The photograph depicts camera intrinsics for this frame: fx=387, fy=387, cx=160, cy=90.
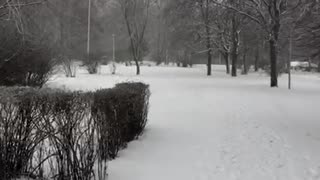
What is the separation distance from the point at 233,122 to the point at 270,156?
3.37 m

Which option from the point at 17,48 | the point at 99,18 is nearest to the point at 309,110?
the point at 17,48

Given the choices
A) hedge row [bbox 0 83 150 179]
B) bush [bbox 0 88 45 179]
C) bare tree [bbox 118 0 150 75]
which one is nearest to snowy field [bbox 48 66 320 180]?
hedge row [bbox 0 83 150 179]

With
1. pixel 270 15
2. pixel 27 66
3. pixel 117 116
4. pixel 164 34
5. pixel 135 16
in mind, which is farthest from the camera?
pixel 164 34

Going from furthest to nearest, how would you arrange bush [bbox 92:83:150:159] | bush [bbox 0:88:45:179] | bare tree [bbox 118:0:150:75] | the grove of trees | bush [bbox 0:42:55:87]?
1. bare tree [bbox 118:0:150:75]
2. bush [bbox 0:42:55:87]
3. the grove of trees
4. bush [bbox 92:83:150:159]
5. bush [bbox 0:88:45:179]

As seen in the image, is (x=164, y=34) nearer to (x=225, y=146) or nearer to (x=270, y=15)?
(x=270, y=15)

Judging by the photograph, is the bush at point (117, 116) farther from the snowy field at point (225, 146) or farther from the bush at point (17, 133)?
the bush at point (17, 133)

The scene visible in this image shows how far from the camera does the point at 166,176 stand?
536 cm

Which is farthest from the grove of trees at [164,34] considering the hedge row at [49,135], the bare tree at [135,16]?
the hedge row at [49,135]

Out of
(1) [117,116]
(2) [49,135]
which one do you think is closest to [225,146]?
(1) [117,116]

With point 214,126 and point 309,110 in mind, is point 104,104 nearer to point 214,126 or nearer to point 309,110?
point 214,126

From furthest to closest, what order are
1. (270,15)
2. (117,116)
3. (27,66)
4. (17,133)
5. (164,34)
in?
(164,34)
(270,15)
(27,66)
(117,116)
(17,133)

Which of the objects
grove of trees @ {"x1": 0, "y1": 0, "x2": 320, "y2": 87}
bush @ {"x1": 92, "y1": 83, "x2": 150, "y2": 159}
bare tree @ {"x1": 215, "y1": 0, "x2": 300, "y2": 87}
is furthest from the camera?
bare tree @ {"x1": 215, "y1": 0, "x2": 300, "y2": 87}

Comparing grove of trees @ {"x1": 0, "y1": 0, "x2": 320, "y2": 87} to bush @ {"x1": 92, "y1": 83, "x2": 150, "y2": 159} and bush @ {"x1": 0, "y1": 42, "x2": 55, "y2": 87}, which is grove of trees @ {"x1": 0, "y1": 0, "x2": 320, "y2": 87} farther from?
bush @ {"x1": 92, "y1": 83, "x2": 150, "y2": 159}

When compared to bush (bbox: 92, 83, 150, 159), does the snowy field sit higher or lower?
lower
